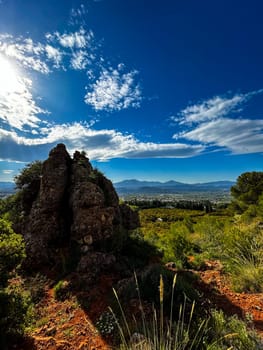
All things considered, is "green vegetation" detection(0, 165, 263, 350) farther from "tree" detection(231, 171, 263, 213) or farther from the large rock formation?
"tree" detection(231, 171, 263, 213)

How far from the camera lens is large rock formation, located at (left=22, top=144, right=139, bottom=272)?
8.17 meters

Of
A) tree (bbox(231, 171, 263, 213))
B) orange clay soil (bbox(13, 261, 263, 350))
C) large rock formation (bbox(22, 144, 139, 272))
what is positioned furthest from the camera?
tree (bbox(231, 171, 263, 213))

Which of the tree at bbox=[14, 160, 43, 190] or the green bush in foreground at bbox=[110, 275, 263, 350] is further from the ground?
the tree at bbox=[14, 160, 43, 190]

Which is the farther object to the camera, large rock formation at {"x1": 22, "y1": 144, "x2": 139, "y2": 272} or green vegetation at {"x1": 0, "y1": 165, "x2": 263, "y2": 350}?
large rock formation at {"x1": 22, "y1": 144, "x2": 139, "y2": 272}

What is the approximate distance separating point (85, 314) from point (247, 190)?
27.4m

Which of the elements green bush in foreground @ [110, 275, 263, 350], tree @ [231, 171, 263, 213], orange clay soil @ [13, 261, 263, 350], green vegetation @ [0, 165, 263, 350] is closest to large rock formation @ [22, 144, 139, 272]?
green vegetation @ [0, 165, 263, 350]

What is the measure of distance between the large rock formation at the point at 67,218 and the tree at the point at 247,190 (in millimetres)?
21265

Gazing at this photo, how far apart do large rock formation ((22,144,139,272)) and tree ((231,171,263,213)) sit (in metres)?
21.3

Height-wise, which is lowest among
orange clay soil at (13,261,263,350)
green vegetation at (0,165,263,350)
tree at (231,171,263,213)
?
orange clay soil at (13,261,263,350)

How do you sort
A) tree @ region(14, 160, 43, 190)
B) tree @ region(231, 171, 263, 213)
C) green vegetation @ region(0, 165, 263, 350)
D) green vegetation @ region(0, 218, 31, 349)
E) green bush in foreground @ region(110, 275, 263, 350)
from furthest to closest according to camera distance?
tree @ region(231, 171, 263, 213) → tree @ region(14, 160, 43, 190) → green vegetation @ region(0, 218, 31, 349) → green vegetation @ region(0, 165, 263, 350) → green bush in foreground @ region(110, 275, 263, 350)

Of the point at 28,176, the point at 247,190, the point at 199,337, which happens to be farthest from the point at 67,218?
the point at 247,190

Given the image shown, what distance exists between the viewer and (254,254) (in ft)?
20.5

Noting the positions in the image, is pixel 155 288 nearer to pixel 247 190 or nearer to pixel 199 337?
pixel 199 337

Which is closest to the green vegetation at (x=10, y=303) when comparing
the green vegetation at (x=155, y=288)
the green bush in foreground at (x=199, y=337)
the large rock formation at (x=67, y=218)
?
the green vegetation at (x=155, y=288)
